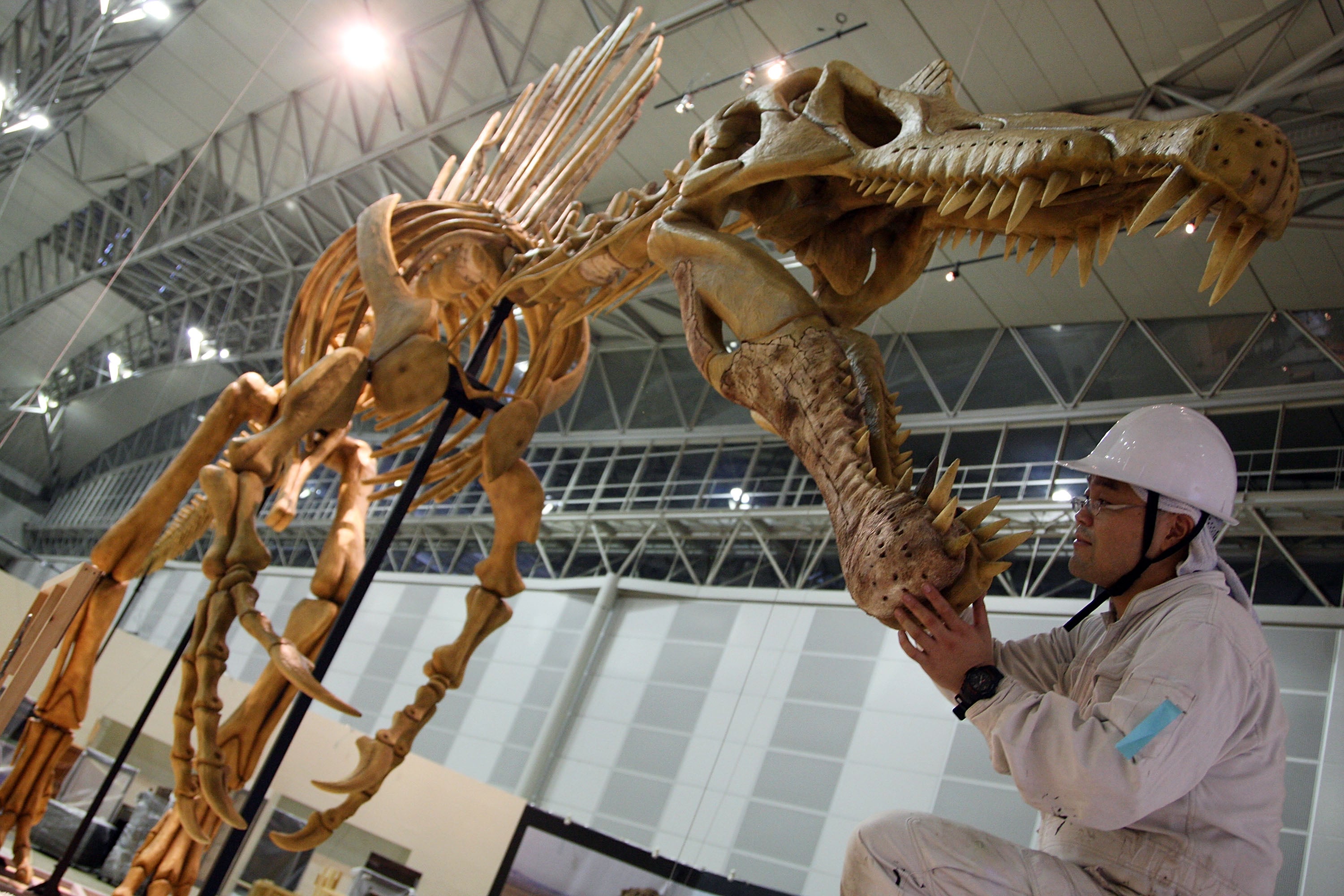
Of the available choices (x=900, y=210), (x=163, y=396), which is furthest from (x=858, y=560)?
(x=163, y=396)

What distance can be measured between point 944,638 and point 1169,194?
0.98 m

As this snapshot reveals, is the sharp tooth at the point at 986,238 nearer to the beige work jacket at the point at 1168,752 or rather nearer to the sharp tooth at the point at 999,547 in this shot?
the sharp tooth at the point at 999,547

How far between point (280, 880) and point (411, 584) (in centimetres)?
1353

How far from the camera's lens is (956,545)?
1.95 metres

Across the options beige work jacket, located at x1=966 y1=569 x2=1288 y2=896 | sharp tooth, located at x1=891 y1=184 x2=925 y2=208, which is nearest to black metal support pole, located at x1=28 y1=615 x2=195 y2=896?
sharp tooth, located at x1=891 y1=184 x2=925 y2=208

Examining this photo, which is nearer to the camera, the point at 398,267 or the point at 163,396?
the point at 398,267

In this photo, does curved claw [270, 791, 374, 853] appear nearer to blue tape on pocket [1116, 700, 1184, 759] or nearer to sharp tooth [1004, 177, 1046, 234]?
blue tape on pocket [1116, 700, 1184, 759]

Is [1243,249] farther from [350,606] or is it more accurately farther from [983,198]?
[350,606]

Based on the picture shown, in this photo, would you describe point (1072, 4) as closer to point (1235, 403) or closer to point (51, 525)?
point (1235, 403)

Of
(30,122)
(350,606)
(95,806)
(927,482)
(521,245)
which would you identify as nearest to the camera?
(927,482)

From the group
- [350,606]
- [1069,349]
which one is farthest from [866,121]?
[1069,349]

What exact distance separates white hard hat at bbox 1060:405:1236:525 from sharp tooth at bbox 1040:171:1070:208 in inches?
19.7

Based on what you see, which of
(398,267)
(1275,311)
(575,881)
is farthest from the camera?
(1275,311)

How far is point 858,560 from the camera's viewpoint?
2084 mm
